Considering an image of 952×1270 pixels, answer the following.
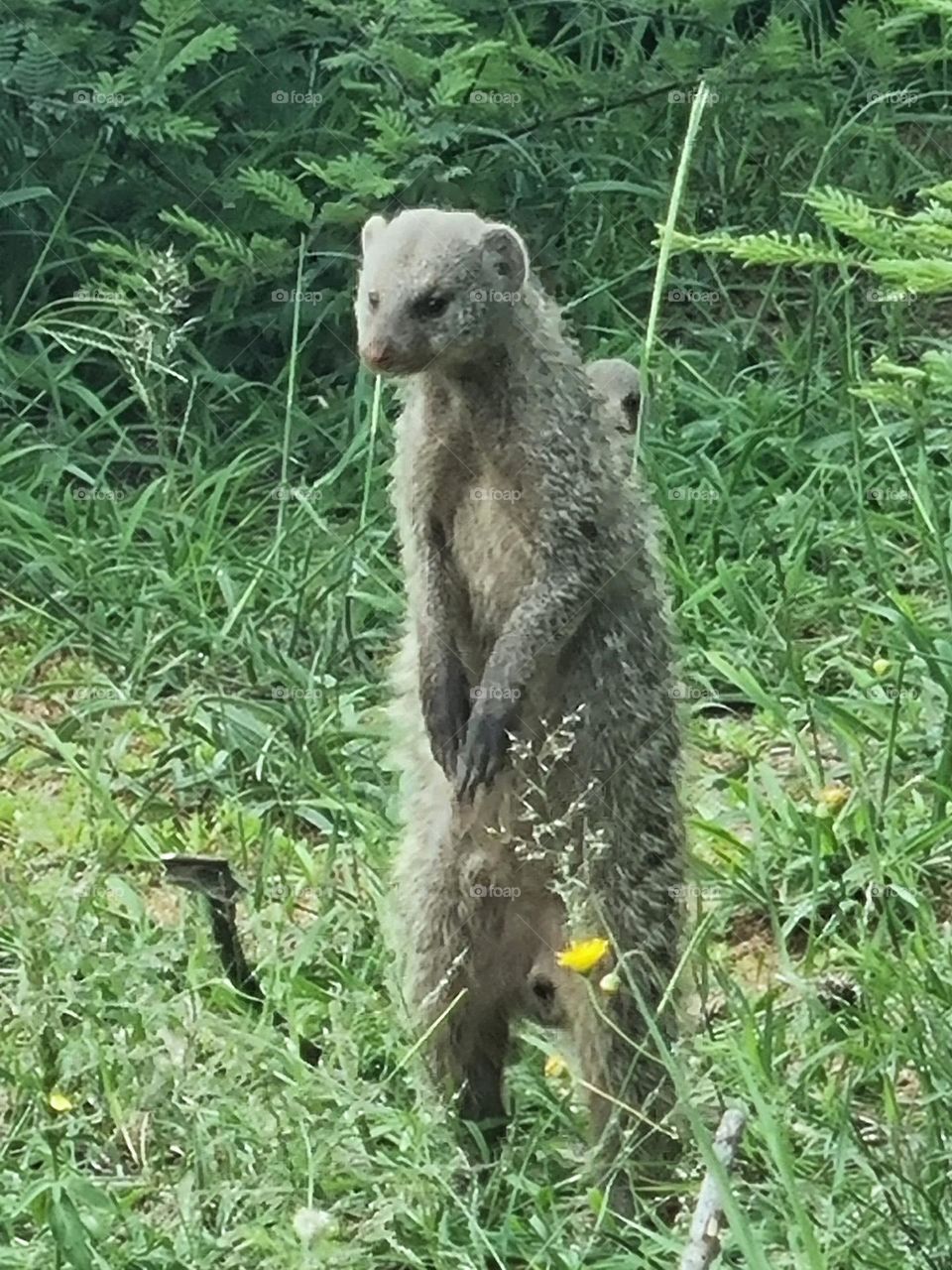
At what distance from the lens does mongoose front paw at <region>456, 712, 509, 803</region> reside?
258 cm

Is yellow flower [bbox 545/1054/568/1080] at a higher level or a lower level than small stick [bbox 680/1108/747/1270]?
lower

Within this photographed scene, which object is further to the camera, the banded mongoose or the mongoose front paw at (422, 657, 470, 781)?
the banded mongoose

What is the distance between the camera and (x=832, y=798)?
10.6ft

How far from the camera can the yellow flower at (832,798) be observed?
321 centimetres

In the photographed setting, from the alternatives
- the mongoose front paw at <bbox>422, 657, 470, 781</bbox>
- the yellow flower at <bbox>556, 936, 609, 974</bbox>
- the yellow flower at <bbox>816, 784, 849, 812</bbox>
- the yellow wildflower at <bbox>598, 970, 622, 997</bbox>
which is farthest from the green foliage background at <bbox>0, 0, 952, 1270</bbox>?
the mongoose front paw at <bbox>422, 657, 470, 781</bbox>

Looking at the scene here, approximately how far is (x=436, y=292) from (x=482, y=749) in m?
0.53

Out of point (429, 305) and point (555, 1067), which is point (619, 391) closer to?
point (429, 305)

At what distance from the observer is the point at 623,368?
2.98 meters

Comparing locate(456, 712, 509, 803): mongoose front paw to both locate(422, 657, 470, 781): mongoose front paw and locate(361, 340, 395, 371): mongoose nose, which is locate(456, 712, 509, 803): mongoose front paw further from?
locate(361, 340, 395, 371): mongoose nose

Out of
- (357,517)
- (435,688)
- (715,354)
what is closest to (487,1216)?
(435,688)

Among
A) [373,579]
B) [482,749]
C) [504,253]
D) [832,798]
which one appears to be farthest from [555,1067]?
[373,579]

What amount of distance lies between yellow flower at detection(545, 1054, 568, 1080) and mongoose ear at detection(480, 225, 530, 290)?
92cm

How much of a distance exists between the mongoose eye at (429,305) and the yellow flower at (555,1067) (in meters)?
0.89

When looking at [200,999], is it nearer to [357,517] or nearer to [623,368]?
[623,368]
